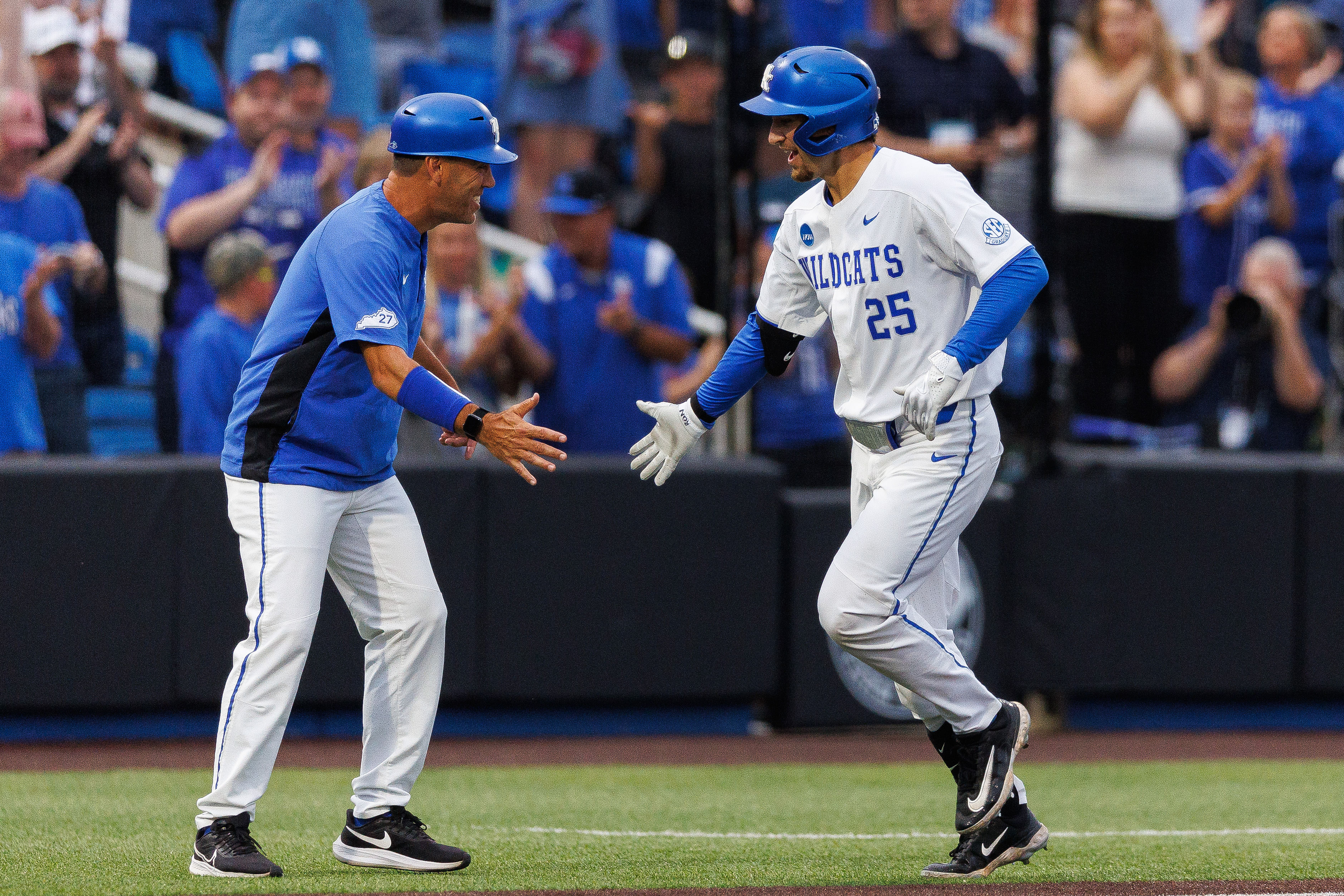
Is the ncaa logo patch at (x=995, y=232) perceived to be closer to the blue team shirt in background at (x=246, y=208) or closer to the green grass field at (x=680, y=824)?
the green grass field at (x=680, y=824)

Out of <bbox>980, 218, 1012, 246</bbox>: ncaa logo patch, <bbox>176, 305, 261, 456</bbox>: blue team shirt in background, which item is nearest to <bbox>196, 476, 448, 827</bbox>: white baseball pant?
<bbox>980, 218, 1012, 246</bbox>: ncaa logo patch

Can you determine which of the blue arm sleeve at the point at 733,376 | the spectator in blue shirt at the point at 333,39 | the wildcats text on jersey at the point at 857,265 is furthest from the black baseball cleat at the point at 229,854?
the spectator in blue shirt at the point at 333,39

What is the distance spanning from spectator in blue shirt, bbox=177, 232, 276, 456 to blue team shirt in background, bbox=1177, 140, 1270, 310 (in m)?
5.27

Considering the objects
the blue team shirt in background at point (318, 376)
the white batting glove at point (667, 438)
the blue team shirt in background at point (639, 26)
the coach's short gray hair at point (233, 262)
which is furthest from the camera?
the blue team shirt in background at point (639, 26)

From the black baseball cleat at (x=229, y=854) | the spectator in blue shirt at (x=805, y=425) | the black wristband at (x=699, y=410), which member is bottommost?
the black baseball cleat at (x=229, y=854)

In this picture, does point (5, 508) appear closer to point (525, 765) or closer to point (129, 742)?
point (129, 742)

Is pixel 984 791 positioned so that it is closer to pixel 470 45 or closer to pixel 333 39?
pixel 333 39

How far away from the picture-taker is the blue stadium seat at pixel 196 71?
9039 millimetres

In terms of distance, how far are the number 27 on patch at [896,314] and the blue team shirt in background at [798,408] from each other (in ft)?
13.8

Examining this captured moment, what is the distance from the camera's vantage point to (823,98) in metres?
4.88

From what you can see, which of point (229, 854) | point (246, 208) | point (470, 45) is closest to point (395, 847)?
point (229, 854)

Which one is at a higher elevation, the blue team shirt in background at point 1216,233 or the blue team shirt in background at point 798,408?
the blue team shirt in background at point 1216,233

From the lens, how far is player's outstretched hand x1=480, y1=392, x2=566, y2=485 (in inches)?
173

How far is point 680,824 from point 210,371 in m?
3.52
